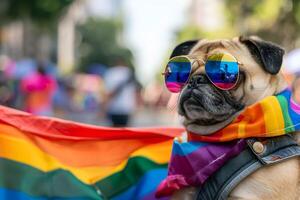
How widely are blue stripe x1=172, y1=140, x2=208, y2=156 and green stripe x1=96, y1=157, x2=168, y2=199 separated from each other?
549mm

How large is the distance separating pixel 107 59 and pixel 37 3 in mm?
42957

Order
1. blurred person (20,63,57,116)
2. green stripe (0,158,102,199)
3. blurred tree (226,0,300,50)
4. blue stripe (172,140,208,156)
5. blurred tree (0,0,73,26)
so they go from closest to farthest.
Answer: blue stripe (172,140,208,156) < green stripe (0,158,102,199) < blurred person (20,63,57,116) < blurred tree (226,0,300,50) < blurred tree (0,0,73,26)

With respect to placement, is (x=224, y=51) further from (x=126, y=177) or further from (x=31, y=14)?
(x=31, y=14)

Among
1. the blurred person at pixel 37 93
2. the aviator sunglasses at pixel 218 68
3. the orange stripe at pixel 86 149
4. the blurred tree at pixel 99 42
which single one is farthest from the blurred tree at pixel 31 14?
the blurred tree at pixel 99 42

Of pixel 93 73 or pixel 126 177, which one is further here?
pixel 93 73

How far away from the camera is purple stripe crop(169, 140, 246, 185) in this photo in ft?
10.5

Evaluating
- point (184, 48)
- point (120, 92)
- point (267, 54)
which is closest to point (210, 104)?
point (267, 54)

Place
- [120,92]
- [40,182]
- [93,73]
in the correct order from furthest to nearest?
[93,73]
[120,92]
[40,182]

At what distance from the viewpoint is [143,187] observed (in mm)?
Result: 3875

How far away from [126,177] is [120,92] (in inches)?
309

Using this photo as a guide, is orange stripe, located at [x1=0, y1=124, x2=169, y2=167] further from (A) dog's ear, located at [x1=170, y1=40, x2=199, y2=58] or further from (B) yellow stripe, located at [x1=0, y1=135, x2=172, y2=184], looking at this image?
(A) dog's ear, located at [x1=170, y1=40, x2=199, y2=58]

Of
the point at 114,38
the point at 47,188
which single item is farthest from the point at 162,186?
the point at 114,38

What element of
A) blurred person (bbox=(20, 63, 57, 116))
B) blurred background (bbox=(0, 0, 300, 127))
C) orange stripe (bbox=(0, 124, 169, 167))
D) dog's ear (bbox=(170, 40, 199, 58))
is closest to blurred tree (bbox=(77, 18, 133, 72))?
blurred background (bbox=(0, 0, 300, 127))

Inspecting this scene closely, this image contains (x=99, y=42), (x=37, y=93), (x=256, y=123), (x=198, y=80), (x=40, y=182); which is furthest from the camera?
(x=99, y=42)
